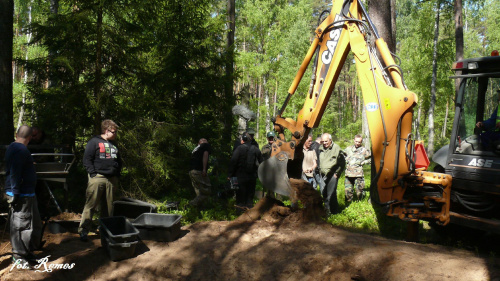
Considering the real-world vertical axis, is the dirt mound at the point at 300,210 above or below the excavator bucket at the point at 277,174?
below

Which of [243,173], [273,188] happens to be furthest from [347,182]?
[273,188]

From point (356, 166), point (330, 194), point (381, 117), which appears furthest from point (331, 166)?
point (381, 117)

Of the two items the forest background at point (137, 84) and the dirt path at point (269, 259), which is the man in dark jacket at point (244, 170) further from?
the dirt path at point (269, 259)

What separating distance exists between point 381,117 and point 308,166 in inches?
161

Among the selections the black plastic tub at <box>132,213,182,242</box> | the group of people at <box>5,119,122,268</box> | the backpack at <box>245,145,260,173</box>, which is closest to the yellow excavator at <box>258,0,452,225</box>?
the black plastic tub at <box>132,213,182,242</box>

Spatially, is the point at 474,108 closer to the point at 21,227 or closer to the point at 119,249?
the point at 119,249

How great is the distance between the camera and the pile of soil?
4523 mm

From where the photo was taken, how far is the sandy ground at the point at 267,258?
14.8 ft

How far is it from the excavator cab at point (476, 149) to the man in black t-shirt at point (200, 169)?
515 centimetres

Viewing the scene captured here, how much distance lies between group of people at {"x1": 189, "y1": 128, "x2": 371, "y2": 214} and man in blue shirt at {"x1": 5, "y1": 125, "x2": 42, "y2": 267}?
443 cm

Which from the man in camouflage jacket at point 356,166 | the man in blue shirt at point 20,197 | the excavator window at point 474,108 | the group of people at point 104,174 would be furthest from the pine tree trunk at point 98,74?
the excavator window at point 474,108

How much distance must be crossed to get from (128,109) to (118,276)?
16.6ft

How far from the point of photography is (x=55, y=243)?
6.48 meters

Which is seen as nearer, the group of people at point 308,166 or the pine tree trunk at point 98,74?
the pine tree trunk at point 98,74
